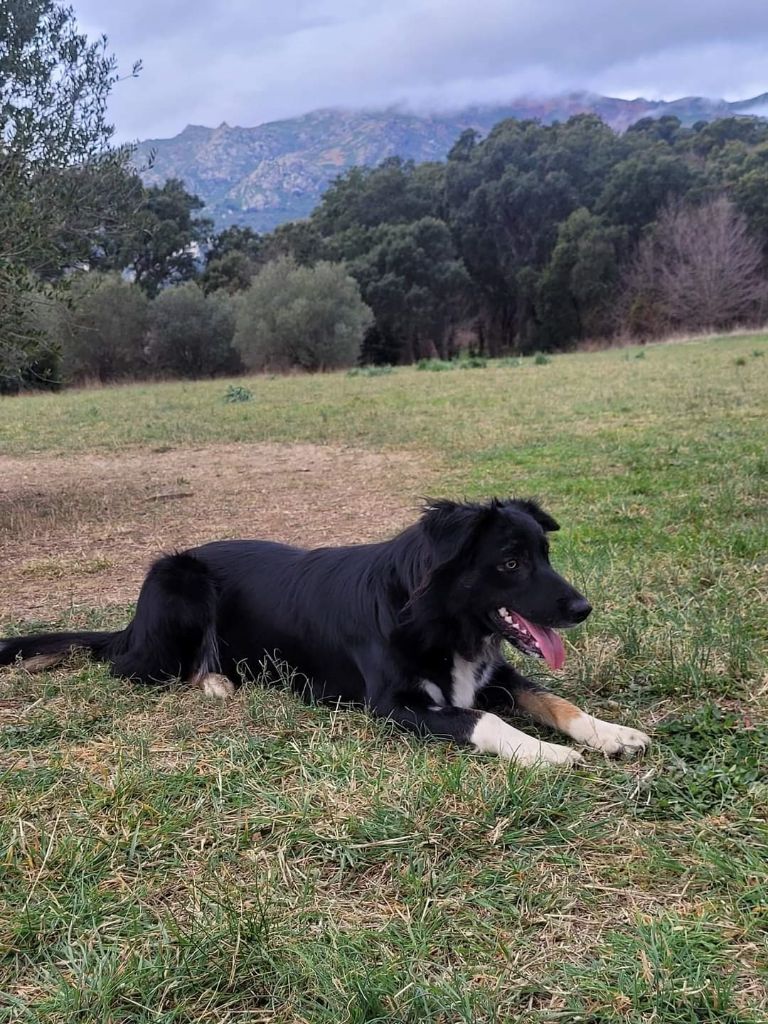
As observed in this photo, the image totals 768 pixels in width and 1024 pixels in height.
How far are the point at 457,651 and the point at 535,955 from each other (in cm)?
145

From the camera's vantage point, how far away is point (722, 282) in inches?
1828

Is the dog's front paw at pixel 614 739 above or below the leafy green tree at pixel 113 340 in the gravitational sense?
below

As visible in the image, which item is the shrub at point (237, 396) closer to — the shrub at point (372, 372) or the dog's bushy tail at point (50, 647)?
the shrub at point (372, 372)

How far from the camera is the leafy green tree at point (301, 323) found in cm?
3556

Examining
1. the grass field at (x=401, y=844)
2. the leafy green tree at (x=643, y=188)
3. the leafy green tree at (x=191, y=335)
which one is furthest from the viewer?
the leafy green tree at (x=643, y=188)

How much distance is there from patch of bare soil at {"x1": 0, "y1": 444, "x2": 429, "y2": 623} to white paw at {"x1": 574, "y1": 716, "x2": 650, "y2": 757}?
3553 mm

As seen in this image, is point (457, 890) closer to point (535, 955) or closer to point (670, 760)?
point (535, 955)

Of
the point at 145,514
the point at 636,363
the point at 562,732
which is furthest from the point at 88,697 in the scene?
the point at 636,363

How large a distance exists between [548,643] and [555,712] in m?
0.27

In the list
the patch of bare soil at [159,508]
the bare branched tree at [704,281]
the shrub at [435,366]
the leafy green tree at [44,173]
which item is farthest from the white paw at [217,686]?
the bare branched tree at [704,281]

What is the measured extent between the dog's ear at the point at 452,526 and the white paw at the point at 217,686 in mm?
1244

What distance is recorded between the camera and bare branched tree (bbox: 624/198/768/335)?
4628 centimetres

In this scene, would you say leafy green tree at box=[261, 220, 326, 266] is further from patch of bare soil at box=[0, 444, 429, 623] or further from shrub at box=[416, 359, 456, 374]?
patch of bare soil at box=[0, 444, 429, 623]

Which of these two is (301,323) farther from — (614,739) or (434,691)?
(614,739)
